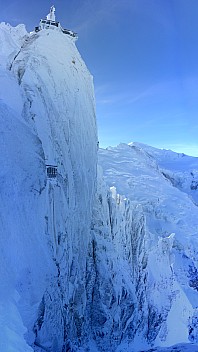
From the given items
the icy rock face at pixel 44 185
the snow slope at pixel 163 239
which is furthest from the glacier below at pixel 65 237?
the snow slope at pixel 163 239

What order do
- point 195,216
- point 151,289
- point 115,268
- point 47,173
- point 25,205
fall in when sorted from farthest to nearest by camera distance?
point 195,216 < point 151,289 < point 115,268 < point 47,173 < point 25,205

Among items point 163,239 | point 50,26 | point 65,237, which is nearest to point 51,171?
point 65,237

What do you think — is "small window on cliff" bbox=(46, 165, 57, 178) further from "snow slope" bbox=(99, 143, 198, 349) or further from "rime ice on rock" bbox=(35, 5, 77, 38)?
"snow slope" bbox=(99, 143, 198, 349)

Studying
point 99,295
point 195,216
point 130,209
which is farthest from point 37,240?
point 195,216

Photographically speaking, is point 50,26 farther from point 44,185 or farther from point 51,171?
point 44,185

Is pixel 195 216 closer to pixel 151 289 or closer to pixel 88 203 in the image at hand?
pixel 151 289

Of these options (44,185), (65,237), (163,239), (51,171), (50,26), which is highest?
(50,26)
